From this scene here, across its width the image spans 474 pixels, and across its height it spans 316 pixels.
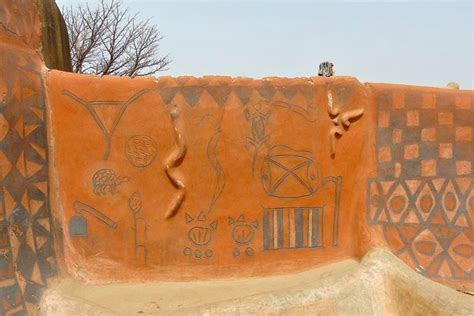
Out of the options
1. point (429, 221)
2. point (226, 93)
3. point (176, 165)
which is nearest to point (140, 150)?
point (176, 165)

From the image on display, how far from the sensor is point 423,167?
4.18 meters

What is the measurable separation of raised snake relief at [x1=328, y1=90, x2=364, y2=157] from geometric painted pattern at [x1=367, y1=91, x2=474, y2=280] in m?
0.22

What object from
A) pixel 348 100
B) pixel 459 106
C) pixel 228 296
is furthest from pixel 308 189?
pixel 459 106

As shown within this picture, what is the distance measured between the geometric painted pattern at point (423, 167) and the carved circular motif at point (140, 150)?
6.13ft

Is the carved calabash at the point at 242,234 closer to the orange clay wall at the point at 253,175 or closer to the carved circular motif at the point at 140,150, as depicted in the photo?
the orange clay wall at the point at 253,175

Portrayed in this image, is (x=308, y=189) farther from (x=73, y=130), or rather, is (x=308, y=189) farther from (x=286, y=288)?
(x=73, y=130)

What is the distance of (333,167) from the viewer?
4223 millimetres

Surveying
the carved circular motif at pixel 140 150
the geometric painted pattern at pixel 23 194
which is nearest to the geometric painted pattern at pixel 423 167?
the carved circular motif at pixel 140 150

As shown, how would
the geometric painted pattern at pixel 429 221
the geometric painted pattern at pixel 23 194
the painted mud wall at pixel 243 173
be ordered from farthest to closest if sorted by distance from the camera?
the geometric painted pattern at pixel 429 221 < the painted mud wall at pixel 243 173 < the geometric painted pattern at pixel 23 194

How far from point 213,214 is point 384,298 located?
1.48 m

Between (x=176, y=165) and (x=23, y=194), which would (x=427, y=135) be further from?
(x=23, y=194)

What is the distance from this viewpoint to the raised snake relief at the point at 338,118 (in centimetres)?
416

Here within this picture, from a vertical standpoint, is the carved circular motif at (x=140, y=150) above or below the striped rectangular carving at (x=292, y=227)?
above

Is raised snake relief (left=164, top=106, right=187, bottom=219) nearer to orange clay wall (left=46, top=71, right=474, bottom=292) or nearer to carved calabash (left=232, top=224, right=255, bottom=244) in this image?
orange clay wall (left=46, top=71, right=474, bottom=292)
